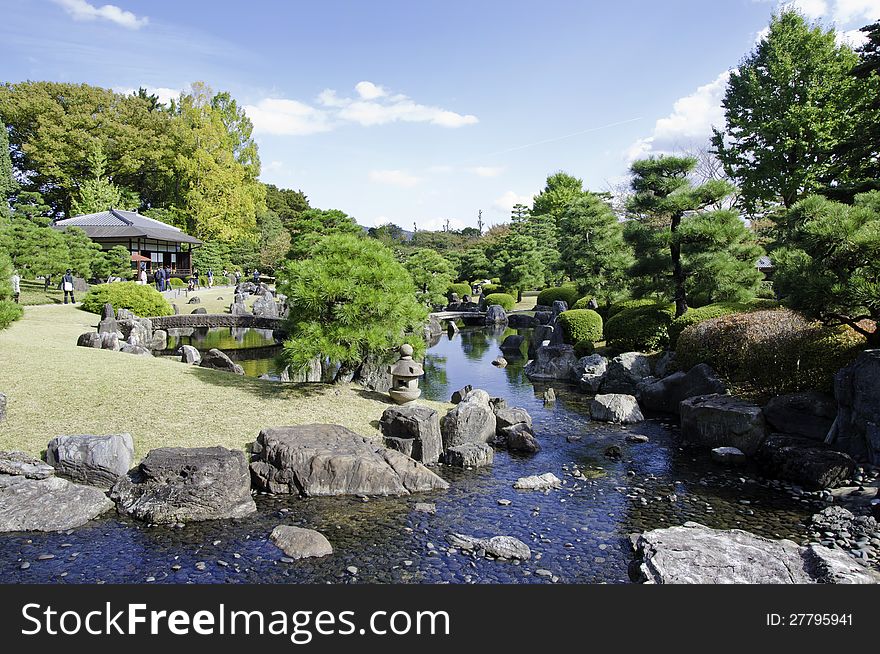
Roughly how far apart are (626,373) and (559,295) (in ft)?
64.0

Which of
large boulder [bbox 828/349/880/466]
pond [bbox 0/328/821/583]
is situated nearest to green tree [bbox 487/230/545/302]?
pond [bbox 0/328/821/583]

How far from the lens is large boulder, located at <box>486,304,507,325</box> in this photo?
34.0 meters

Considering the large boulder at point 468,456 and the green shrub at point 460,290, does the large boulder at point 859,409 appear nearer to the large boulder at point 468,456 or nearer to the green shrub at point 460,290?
the large boulder at point 468,456

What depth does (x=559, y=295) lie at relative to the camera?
3506 cm

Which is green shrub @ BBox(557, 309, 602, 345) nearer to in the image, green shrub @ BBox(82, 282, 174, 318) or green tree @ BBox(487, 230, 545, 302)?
green shrub @ BBox(82, 282, 174, 318)

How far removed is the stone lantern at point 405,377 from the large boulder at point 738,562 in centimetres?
597

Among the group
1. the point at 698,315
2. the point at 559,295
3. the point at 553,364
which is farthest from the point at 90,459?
the point at 559,295

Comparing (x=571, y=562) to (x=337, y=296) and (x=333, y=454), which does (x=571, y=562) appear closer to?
(x=333, y=454)

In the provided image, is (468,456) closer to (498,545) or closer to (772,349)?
(498,545)

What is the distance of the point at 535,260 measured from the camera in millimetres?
40812

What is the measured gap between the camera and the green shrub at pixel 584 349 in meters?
20.1

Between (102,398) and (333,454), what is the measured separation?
5043 mm

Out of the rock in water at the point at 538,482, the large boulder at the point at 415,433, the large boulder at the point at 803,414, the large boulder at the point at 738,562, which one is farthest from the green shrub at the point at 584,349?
the large boulder at the point at 738,562

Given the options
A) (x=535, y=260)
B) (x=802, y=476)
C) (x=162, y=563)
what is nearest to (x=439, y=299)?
(x=535, y=260)
